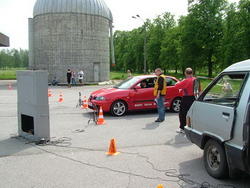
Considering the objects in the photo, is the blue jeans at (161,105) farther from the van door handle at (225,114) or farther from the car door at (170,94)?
the van door handle at (225,114)

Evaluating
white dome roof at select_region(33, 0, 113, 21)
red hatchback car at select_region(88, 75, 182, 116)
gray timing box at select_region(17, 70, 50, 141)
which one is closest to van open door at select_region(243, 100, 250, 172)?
gray timing box at select_region(17, 70, 50, 141)

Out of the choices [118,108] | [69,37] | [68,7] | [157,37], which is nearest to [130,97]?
[118,108]

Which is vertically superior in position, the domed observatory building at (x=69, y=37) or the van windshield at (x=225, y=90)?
the domed observatory building at (x=69, y=37)

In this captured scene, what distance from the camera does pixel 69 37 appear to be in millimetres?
29109

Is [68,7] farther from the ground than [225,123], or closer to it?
farther from the ground

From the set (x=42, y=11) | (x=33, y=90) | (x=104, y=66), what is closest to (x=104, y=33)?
(x=104, y=66)

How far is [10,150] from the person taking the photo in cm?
596

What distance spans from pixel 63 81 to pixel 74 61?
8.64 feet

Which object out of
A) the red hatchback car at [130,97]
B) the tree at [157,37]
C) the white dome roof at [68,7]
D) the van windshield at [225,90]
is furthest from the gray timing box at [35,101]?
the tree at [157,37]

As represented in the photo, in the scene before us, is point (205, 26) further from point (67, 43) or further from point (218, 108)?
point (218, 108)

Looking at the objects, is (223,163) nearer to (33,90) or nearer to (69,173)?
(69,173)

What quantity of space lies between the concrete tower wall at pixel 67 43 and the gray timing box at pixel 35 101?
76.0ft

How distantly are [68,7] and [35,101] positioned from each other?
25079 millimetres

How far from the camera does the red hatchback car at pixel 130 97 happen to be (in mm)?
10148
